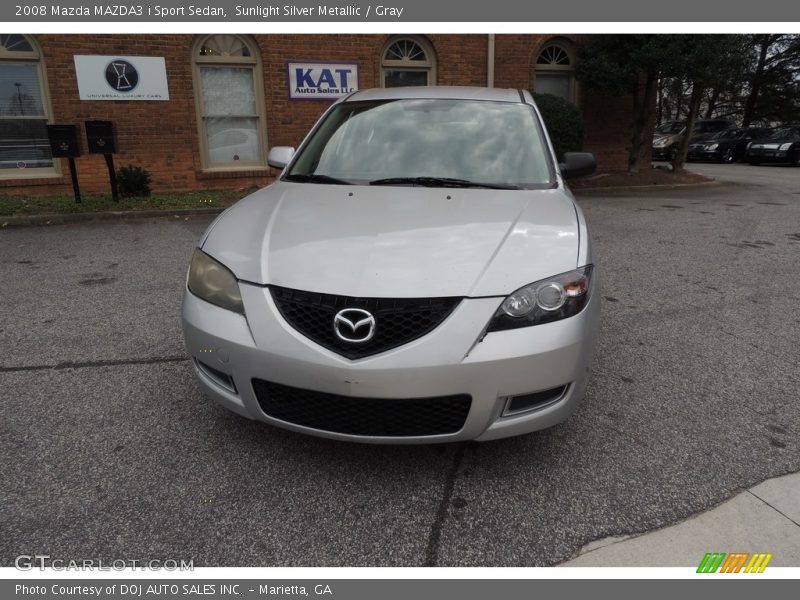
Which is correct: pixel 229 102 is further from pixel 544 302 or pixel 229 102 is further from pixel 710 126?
pixel 710 126

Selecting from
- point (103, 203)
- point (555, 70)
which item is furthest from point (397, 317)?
point (555, 70)

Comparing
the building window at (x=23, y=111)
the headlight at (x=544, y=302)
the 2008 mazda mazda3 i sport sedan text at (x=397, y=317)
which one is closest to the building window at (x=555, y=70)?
the building window at (x=23, y=111)

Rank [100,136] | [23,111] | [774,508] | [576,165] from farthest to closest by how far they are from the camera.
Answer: [23,111]
[100,136]
[576,165]
[774,508]

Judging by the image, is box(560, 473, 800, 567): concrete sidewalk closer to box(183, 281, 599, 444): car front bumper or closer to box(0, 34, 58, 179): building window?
box(183, 281, 599, 444): car front bumper

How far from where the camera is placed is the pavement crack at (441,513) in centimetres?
212

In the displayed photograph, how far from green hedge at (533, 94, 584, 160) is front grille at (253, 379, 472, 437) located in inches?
387

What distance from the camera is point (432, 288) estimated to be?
226cm

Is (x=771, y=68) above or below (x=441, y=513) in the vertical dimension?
above

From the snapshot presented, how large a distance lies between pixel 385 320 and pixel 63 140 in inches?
358

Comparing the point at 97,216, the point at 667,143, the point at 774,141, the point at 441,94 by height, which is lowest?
the point at 667,143

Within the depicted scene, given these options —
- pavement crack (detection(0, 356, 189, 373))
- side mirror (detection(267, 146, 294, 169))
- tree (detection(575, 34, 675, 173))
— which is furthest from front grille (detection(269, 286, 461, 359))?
tree (detection(575, 34, 675, 173))

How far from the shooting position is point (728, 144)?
23.1 m

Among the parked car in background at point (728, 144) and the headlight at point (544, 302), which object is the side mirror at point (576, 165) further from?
the parked car in background at point (728, 144)
